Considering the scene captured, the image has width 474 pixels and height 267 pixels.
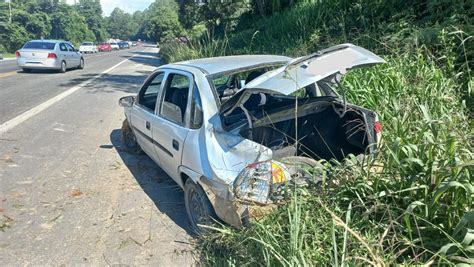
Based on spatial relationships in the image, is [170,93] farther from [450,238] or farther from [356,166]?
[450,238]

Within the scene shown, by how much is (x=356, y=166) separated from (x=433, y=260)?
881 millimetres

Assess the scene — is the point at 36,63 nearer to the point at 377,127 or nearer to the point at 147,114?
the point at 147,114

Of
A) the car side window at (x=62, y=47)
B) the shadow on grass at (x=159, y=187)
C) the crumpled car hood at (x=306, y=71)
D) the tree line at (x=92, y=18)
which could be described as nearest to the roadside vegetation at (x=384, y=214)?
the crumpled car hood at (x=306, y=71)

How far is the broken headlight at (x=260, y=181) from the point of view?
120 inches

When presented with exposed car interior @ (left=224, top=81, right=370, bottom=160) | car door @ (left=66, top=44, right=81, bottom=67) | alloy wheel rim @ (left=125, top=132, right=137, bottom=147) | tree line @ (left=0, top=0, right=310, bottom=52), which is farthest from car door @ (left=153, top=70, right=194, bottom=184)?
car door @ (left=66, top=44, right=81, bottom=67)

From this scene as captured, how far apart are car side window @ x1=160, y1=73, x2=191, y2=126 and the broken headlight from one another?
60.4 inches

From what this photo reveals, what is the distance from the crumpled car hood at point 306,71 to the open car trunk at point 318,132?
0.43 metres

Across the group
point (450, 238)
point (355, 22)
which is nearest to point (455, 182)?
point (450, 238)

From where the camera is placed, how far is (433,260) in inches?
84.1

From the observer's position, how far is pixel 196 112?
3.83 m

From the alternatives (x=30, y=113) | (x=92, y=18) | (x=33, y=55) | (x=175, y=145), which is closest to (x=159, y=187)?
(x=175, y=145)

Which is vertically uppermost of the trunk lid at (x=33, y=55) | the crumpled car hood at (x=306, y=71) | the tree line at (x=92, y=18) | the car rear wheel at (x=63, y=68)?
the tree line at (x=92, y=18)

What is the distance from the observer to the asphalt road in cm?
356

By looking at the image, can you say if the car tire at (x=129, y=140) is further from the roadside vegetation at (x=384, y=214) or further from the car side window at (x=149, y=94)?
the roadside vegetation at (x=384, y=214)
